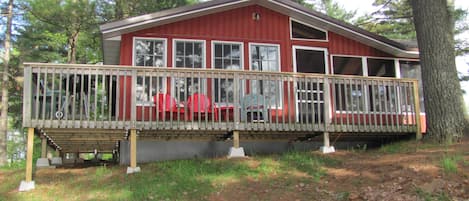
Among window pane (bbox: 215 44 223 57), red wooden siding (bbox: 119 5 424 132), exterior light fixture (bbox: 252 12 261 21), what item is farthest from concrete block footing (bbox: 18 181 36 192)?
exterior light fixture (bbox: 252 12 261 21)

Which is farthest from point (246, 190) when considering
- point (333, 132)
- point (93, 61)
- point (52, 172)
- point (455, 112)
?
point (93, 61)

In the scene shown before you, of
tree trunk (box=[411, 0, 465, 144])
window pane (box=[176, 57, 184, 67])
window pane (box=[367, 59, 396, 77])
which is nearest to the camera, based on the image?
tree trunk (box=[411, 0, 465, 144])

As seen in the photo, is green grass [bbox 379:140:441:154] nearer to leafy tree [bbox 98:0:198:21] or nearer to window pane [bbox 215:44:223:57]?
window pane [bbox 215:44:223:57]

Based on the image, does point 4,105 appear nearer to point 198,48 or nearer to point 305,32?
point 198,48

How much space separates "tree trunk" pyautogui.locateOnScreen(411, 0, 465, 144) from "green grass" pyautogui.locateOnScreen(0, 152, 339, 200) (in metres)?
2.67

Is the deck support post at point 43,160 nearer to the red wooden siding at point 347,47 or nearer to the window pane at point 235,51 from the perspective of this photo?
the window pane at point 235,51

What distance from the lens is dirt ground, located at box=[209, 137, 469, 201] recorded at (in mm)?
6855

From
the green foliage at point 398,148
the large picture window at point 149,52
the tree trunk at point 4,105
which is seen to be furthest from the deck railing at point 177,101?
the tree trunk at point 4,105

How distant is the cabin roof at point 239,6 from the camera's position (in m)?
10.9

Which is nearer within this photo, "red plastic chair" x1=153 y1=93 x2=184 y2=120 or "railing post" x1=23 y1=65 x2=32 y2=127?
"railing post" x1=23 y1=65 x2=32 y2=127

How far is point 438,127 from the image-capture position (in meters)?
9.87

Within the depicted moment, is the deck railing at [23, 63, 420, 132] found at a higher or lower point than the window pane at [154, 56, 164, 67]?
lower

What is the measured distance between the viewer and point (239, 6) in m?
12.3

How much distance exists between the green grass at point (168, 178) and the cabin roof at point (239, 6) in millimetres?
3403
